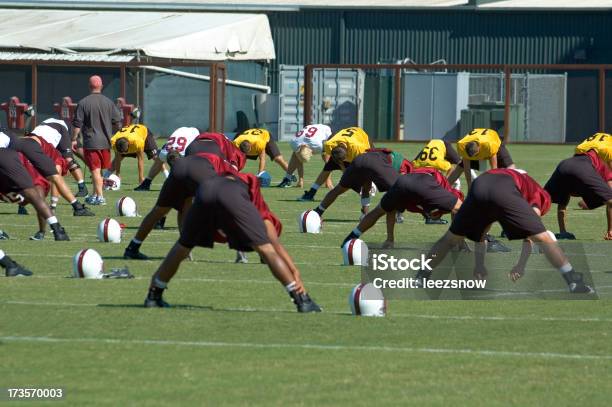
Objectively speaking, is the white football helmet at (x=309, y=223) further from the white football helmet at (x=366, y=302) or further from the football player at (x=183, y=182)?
the white football helmet at (x=366, y=302)

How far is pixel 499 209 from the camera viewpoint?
13555 mm

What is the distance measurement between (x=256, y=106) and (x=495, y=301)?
36.6m

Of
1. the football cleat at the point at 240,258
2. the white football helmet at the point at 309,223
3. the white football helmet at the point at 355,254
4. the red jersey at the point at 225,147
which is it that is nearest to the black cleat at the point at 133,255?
the football cleat at the point at 240,258

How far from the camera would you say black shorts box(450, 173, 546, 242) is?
44.4 ft

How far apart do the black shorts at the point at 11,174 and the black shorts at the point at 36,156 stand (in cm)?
252

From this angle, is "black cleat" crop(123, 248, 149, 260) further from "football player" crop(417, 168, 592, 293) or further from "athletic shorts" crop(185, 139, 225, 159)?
"football player" crop(417, 168, 592, 293)

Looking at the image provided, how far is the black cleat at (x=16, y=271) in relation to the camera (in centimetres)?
1442

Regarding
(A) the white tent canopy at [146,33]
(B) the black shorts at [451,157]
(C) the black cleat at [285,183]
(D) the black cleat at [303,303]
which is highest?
(A) the white tent canopy at [146,33]

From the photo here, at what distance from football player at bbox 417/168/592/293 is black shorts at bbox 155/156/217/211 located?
2.61 meters

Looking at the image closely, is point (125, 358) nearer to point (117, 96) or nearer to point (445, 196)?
point (445, 196)

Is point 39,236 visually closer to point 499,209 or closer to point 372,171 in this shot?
point 372,171

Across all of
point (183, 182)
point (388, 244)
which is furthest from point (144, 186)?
point (183, 182)

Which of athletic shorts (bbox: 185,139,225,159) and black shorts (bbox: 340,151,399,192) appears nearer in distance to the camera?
athletic shorts (bbox: 185,139,225,159)

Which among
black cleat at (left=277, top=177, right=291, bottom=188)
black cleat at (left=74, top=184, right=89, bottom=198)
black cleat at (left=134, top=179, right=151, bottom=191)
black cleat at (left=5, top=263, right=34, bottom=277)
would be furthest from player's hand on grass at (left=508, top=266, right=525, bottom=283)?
black cleat at (left=277, top=177, right=291, bottom=188)
